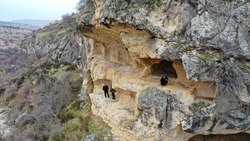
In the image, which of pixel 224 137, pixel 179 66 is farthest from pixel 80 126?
pixel 224 137

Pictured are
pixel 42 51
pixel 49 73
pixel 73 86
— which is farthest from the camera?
pixel 42 51

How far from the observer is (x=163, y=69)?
24.5m

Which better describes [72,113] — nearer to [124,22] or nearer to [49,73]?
[124,22]

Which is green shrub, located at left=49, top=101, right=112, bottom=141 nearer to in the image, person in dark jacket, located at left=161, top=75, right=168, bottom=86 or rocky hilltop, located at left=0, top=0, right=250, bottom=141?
rocky hilltop, located at left=0, top=0, right=250, bottom=141

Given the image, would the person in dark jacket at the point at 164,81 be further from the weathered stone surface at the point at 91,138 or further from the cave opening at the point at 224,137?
the weathered stone surface at the point at 91,138

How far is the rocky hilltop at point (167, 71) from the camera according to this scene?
18.6 meters

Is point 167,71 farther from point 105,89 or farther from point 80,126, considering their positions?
point 80,126

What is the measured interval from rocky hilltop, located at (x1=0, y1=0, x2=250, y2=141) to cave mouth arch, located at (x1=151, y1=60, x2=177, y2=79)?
2.5 inches

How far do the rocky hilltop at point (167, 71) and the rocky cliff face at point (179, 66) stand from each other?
0.05m

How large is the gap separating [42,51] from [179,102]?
6569 centimetres

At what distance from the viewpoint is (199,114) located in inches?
779

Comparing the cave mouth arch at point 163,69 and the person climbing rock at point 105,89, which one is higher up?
the cave mouth arch at point 163,69

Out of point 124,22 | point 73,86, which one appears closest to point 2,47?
point 73,86

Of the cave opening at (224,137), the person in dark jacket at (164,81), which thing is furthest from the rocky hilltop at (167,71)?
the person in dark jacket at (164,81)
